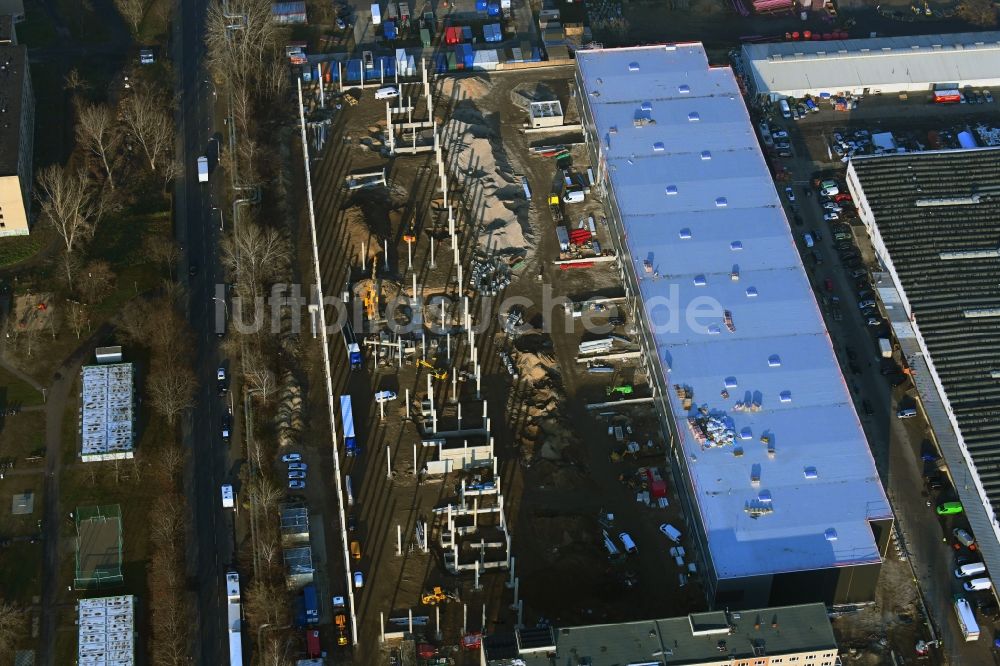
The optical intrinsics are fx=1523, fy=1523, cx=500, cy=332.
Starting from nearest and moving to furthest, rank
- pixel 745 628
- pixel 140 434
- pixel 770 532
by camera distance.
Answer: pixel 745 628, pixel 770 532, pixel 140 434

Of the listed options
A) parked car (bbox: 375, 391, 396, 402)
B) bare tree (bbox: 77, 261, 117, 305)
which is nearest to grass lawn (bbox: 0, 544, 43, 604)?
bare tree (bbox: 77, 261, 117, 305)

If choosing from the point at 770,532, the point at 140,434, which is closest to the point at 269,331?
the point at 140,434

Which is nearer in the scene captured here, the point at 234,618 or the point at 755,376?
the point at 234,618

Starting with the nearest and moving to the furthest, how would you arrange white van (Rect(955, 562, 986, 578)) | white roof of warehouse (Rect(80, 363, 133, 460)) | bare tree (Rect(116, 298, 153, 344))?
white van (Rect(955, 562, 986, 578)), white roof of warehouse (Rect(80, 363, 133, 460)), bare tree (Rect(116, 298, 153, 344))

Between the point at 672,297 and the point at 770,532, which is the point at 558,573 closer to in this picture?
the point at 770,532

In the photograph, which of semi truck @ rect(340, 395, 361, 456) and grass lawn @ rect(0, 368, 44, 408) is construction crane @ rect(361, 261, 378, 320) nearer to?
semi truck @ rect(340, 395, 361, 456)

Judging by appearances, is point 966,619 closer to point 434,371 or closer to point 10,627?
point 434,371

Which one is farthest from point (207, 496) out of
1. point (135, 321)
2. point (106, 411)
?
point (135, 321)
